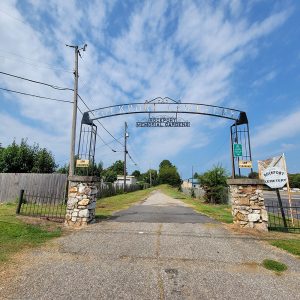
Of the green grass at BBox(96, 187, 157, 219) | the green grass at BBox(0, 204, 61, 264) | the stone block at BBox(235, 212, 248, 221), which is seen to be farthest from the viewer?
the green grass at BBox(96, 187, 157, 219)

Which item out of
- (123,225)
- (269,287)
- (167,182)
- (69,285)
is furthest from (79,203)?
(167,182)

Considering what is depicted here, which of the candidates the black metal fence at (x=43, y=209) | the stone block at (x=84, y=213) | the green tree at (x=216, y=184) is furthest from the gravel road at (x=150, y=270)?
the green tree at (x=216, y=184)

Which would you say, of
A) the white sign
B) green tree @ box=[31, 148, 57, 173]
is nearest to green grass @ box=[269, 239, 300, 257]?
the white sign

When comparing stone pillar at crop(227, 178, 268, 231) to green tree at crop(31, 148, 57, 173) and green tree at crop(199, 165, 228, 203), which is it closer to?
green tree at crop(199, 165, 228, 203)

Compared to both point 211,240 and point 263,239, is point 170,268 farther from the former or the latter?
point 263,239

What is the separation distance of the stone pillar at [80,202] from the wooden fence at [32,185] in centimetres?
855

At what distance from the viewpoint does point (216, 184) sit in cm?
2323

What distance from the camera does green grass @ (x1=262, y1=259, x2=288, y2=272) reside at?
17.4ft

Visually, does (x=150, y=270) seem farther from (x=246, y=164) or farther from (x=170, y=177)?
(x=170, y=177)

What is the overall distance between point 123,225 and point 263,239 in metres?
4.57

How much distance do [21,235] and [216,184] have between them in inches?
714

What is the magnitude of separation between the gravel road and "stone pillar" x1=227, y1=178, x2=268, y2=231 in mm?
1284

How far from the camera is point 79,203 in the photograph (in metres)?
9.67

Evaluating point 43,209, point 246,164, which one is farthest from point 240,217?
point 43,209
